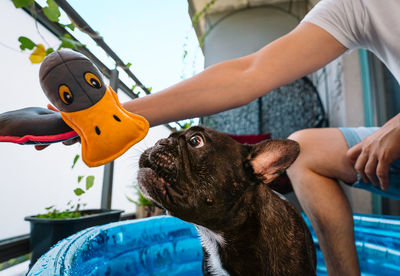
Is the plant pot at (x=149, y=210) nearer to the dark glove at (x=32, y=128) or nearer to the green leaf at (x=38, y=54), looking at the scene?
the green leaf at (x=38, y=54)

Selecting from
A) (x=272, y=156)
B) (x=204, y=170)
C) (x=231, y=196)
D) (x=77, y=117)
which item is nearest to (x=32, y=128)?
(x=77, y=117)

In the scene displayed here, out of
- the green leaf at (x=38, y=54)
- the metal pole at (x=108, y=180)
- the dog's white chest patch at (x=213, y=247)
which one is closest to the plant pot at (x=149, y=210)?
the metal pole at (x=108, y=180)

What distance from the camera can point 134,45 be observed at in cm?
257

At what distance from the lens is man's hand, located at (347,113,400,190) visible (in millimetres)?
857

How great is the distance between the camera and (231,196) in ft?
2.83

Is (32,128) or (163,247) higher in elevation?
(32,128)

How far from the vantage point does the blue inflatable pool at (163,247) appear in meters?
1.17

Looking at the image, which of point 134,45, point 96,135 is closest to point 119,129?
point 96,135

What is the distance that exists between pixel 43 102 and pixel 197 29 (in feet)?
13.4

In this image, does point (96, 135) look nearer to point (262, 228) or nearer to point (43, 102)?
point (262, 228)

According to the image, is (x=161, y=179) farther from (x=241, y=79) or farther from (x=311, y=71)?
(x=311, y=71)

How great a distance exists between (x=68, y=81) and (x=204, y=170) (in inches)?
18.1

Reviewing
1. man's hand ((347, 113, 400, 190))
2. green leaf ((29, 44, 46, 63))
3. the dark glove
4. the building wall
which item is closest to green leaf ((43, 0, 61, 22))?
green leaf ((29, 44, 46, 63))

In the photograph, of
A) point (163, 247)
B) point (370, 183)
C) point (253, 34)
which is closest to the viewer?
point (370, 183)
